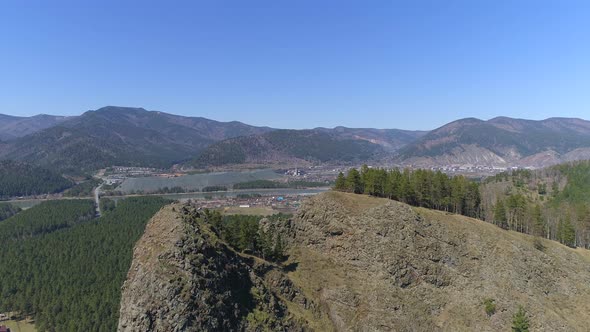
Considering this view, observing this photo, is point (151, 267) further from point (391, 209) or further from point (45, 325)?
point (45, 325)

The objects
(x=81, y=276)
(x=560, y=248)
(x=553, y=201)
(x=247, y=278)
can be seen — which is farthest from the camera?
(x=553, y=201)

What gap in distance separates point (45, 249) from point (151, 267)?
14611 centimetres

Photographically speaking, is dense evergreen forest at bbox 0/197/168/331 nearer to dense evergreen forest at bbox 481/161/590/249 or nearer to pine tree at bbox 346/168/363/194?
pine tree at bbox 346/168/363/194

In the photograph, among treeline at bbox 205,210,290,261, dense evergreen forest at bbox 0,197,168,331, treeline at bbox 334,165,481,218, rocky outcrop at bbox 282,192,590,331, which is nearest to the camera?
rocky outcrop at bbox 282,192,590,331

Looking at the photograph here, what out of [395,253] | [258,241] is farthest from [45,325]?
[395,253]

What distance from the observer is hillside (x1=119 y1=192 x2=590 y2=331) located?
51.3 metres

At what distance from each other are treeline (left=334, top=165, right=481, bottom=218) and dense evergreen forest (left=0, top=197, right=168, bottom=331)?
245 ft

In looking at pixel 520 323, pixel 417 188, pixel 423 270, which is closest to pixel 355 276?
pixel 423 270

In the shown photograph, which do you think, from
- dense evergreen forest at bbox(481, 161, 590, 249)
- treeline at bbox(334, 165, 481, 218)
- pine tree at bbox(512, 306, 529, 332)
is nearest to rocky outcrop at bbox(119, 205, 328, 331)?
pine tree at bbox(512, 306, 529, 332)

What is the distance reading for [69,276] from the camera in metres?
130

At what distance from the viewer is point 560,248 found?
8456 centimetres

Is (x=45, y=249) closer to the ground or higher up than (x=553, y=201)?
closer to the ground

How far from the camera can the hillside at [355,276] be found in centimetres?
5128

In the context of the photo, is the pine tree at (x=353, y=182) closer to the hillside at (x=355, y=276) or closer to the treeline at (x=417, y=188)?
the treeline at (x=417, y=188)
